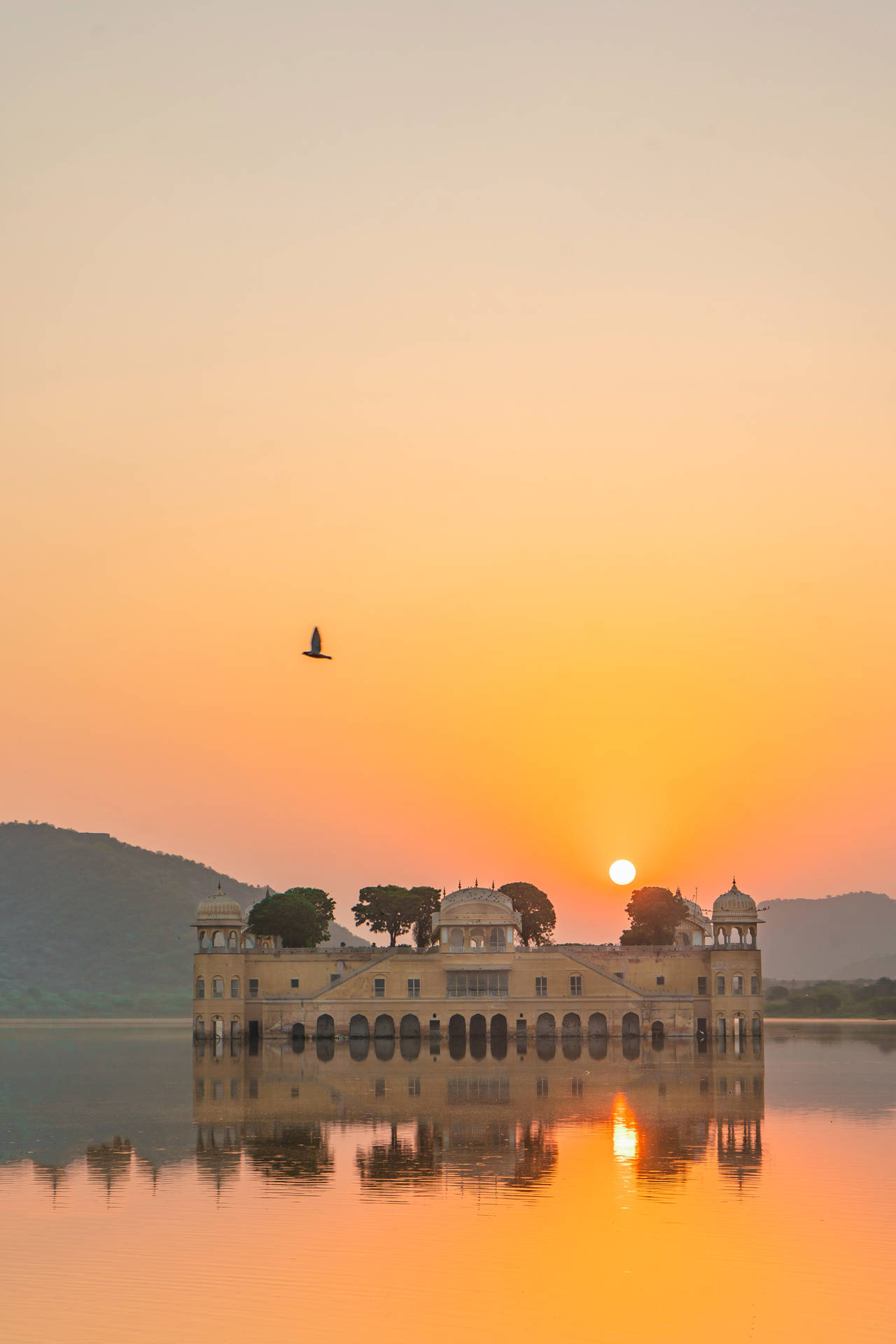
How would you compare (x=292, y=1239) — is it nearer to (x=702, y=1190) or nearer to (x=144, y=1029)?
(x=702, y=1190)

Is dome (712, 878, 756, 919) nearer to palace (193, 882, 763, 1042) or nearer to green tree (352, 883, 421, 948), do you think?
palace (193, 882, 763, 1042)

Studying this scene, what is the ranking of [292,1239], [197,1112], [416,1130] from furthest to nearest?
[197,1112], [416,1130], [292,1239]

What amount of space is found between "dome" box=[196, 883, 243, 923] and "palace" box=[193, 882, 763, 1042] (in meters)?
0.08

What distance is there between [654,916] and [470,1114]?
3173 inches

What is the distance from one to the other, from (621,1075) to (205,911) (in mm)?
43491

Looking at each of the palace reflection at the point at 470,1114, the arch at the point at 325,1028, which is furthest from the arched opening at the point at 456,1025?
the palace reflection at the point at 470,1114

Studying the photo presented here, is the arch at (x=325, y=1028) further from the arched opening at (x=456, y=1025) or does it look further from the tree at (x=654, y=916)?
the tree at (x=654, y=916)

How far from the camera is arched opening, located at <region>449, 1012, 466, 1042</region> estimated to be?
354 ft

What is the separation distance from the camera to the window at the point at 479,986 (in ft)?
353

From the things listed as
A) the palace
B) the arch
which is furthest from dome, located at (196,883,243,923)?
the arch

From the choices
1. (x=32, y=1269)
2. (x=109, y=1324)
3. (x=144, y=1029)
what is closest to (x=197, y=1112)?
(x=32, y=1269)

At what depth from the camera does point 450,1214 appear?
3453 centimetres

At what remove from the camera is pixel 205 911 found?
108750 millimetres

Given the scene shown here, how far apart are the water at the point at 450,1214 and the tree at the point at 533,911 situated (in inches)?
2539
